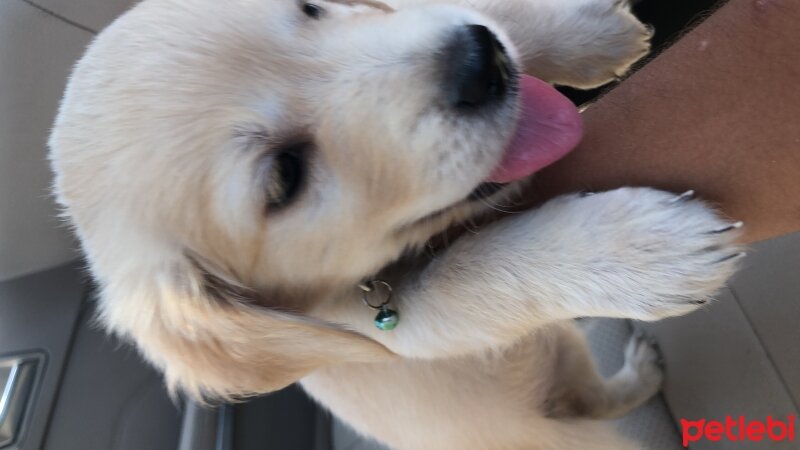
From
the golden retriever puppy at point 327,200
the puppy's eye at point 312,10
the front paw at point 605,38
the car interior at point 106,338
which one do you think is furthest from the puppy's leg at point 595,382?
the puppy's eye at point 312,10

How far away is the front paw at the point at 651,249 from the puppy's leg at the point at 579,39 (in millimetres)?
431

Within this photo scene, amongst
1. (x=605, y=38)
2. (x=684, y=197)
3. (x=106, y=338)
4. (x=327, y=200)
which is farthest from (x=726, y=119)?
(x=106, y=338)

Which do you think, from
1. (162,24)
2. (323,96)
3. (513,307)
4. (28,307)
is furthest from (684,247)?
(28,307)

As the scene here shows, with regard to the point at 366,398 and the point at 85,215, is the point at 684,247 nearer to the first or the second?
the point at 366,398

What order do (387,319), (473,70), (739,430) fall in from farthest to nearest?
(739,430), (387,319), (473,70)

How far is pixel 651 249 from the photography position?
966 mm

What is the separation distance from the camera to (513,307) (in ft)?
3.67

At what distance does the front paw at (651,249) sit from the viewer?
36.6 inches

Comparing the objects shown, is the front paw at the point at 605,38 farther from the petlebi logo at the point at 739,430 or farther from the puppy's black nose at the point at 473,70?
the petlebi logo at the point at 739,430

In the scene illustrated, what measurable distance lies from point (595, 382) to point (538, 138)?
0.96m

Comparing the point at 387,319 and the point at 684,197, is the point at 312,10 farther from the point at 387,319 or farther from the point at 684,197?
the point at 684,197

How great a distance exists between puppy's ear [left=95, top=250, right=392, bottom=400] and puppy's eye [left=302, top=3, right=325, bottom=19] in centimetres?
48

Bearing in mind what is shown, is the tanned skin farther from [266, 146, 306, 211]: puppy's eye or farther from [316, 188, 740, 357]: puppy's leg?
[266, 146, 306, 211]: puppy's eye

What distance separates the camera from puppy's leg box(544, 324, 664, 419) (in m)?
1.70
